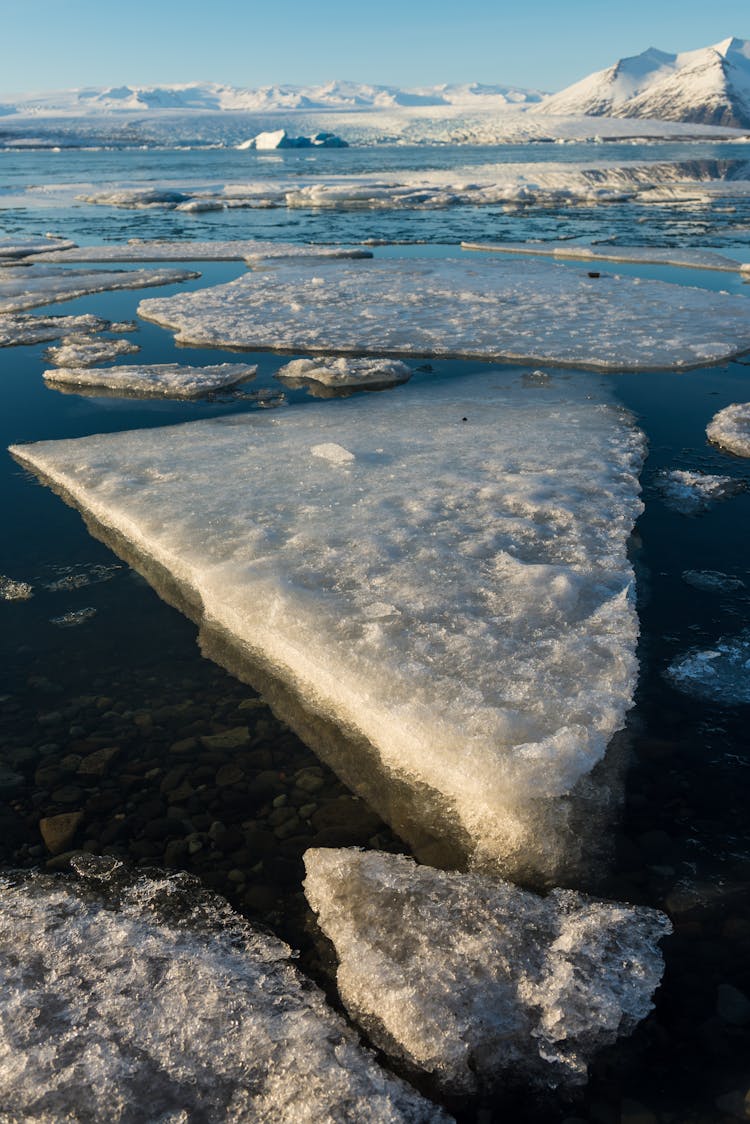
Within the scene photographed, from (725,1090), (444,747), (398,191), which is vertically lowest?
(725,1090)

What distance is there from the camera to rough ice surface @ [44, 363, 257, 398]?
23.7 feet

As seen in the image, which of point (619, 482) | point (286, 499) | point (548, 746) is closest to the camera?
point (548, 746)

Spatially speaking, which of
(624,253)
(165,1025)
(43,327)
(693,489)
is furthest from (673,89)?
(165,1025)

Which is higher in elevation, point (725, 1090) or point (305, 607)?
point (305, 607)

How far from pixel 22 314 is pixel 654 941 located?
11.6 m

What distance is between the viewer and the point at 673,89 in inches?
5084

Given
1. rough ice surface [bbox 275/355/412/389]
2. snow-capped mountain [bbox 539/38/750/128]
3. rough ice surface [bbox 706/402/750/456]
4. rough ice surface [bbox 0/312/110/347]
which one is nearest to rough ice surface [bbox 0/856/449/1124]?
rough ice surface [bbox 706/402/750/456]

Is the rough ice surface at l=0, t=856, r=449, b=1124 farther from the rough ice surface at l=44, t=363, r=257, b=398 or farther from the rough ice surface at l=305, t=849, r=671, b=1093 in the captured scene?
the rough ice surface at l=44, t=363, r=257, b=398

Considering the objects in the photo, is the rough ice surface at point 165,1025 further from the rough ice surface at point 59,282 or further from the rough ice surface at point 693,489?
the rough ice surface at point 59,282

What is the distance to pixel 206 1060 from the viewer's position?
186cm

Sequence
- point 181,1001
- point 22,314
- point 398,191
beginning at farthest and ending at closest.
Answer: point 398,191 < point 22,314 < point 181,1001

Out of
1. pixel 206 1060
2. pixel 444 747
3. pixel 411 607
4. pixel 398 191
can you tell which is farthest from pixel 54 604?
pixel 398 191

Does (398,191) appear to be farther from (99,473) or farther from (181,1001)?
(181,1001)

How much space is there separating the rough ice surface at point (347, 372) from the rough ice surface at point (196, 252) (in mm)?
8322
